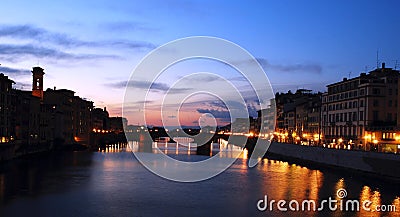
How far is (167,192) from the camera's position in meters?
33.0

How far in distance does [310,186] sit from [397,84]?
82.8 feet

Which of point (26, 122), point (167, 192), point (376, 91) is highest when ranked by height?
point (376, 91)

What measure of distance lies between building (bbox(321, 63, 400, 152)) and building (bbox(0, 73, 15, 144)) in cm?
4115

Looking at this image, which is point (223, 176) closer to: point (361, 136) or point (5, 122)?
point (361, 136)

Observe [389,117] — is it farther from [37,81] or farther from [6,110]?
[37,81]

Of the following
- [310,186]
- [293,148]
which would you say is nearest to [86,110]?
[293,148]

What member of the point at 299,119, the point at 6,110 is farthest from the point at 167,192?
the point at 299,119

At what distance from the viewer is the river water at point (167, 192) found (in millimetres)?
26469

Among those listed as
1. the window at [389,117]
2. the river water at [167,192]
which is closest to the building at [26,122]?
the river water at [167,192]

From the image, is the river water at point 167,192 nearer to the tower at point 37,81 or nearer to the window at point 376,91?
the window at point 376,91

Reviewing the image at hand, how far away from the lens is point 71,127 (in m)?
89.1

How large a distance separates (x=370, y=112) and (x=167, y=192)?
105 ft

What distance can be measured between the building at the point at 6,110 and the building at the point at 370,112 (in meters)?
41.2

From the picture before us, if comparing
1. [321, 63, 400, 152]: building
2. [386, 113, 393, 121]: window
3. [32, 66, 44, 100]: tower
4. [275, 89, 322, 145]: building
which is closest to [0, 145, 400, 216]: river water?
[321, 63, 400, 152]: building
